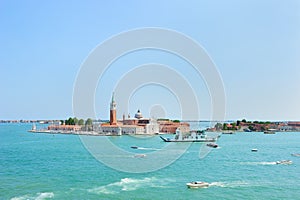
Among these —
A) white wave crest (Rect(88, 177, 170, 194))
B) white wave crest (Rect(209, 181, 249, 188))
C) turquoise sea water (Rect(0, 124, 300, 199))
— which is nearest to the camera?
turquoise sea water (Rect(0, 124, 300, 199))

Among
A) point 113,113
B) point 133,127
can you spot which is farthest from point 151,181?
point 113,113

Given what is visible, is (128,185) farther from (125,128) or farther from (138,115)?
(138,115)

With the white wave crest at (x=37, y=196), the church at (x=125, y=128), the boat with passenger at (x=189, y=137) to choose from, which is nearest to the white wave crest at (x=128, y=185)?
the white wave crest at (x=37, y=196)

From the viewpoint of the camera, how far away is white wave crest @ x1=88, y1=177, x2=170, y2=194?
30.9 ft

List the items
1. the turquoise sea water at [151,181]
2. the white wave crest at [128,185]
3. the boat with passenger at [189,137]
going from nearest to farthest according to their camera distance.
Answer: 1. the turquoise sea water at [151,181]
2. the white wave crest at [128,185]
3. the boat with passenger at [189,137]

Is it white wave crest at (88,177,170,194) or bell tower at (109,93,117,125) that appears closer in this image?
white wave crest at (88,177,170,194)

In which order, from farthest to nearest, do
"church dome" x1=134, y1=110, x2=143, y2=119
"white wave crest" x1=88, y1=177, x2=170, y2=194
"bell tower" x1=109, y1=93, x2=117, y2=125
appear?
1. "church dome" x1=134, y1=110, x2=143, y2=119
2. "bell tower" x1=109, y1=93, x2=117, y2=125
3. "white wave crest" x1=88, y1=177, x2=170, y2=194

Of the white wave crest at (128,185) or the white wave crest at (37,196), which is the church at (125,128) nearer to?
the white wave crest at (128,185)

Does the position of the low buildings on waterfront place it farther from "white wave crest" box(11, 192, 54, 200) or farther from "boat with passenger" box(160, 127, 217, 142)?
"white wave crest" box(11, 192, 54, 200)

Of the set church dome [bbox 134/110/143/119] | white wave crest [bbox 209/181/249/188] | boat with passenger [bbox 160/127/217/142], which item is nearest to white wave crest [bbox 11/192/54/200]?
white wave crest [bbox 209/181/249/188]

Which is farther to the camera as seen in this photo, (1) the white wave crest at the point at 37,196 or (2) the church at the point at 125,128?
(2) the church at the point at 125,128

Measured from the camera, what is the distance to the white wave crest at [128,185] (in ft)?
30.9

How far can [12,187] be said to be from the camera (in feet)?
33.1

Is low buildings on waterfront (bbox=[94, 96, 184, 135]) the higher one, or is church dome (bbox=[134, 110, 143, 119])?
church dome (bbox=[134, 110, 143, 119])
